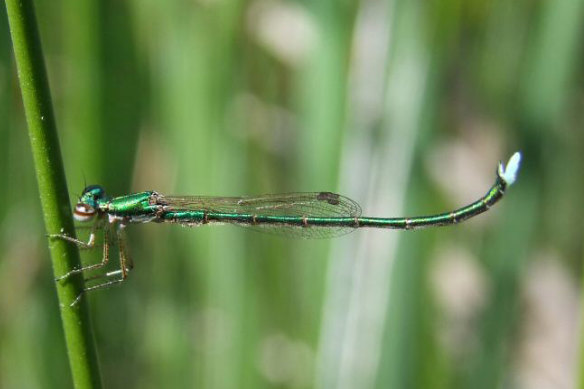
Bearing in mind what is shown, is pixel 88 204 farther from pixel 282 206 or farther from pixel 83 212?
pixel 282 206

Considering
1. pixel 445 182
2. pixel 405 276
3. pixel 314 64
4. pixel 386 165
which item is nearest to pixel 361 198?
pixel 386 165

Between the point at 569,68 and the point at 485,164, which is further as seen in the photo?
the point at 485,164

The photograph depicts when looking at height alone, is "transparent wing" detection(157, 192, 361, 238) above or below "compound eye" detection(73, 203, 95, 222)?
above

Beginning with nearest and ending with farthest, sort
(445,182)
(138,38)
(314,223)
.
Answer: (314,223) < (138,38) < (445,182)

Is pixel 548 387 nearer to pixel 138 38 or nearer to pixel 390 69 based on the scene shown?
pixel 390 69

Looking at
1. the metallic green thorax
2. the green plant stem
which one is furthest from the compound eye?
the green plant stem

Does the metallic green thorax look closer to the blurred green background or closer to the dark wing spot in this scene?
the dark wing spot
